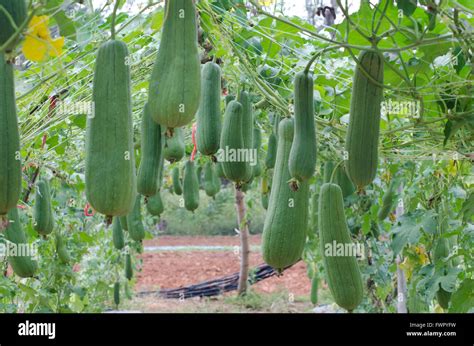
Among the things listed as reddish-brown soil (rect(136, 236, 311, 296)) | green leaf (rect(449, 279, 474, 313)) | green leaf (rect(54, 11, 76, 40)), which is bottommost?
reddish-brown soil (rect(136, 236, 311, 296))

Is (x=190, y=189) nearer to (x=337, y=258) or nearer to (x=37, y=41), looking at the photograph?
(x=337, y=258)

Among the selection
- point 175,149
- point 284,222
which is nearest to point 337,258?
point 284,222

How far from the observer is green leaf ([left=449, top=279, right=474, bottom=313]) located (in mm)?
2742

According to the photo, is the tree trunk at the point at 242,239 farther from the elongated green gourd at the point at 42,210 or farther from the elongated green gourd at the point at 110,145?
the elongated green gourd at the point at 110,145

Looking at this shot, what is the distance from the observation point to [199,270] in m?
15.6

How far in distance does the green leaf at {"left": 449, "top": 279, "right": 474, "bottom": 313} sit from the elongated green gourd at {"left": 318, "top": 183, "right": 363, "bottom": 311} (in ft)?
2.35

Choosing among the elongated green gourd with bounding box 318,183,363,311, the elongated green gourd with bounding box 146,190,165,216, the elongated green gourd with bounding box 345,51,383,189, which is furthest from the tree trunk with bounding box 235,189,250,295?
the elongated green gourd with bounding box 345,51,383,189

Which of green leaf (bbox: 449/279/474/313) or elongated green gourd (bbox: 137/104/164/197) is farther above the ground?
elongated green gourd (bbox: 137/104/164/197)

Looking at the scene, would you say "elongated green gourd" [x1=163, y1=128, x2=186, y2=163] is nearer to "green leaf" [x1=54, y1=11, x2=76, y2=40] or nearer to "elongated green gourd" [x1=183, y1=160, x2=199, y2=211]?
"green leaf" [x1=54, y1=11, x2=76, y2=40]

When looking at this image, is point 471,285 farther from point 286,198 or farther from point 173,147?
point 173,147
